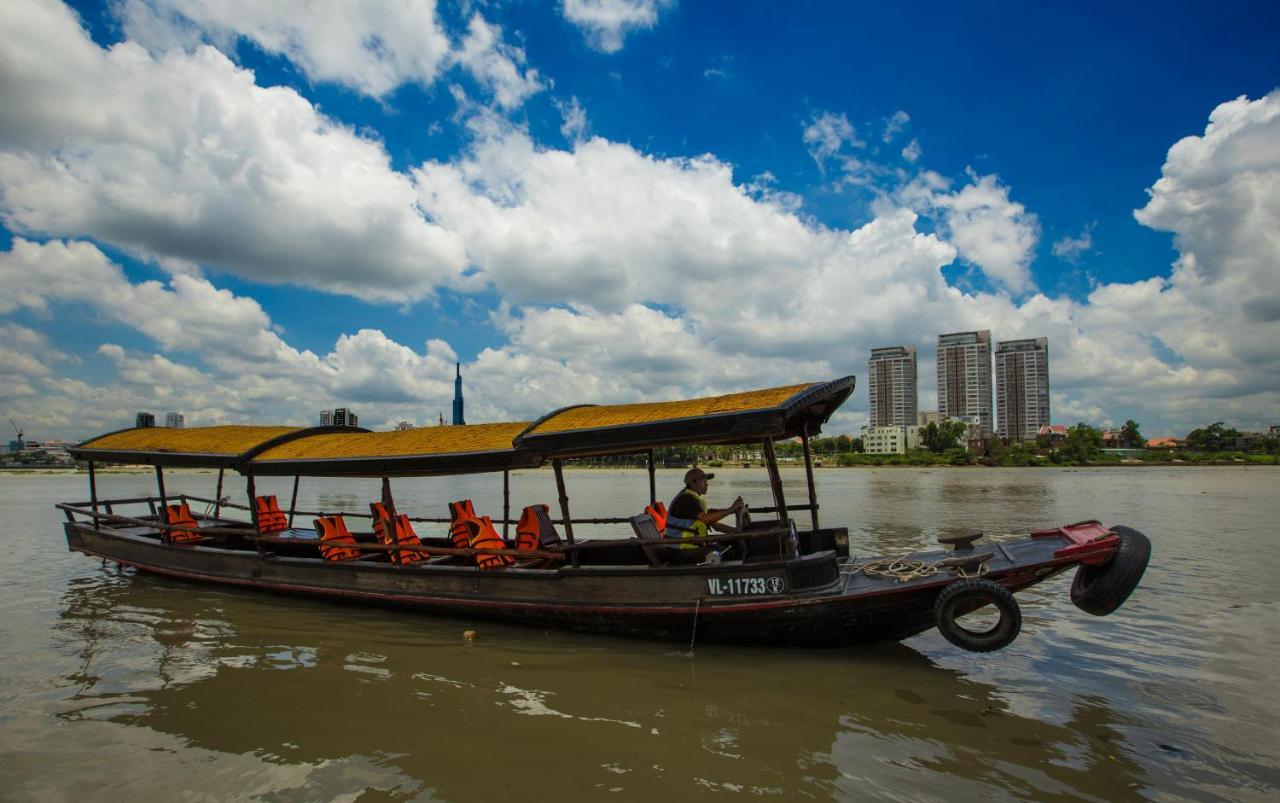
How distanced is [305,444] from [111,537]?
510 cm

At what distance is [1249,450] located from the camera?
9012cm

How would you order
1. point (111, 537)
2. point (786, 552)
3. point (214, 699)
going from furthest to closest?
1. point (111, 537)
2. point (786, 552)
3. point (214, 699)

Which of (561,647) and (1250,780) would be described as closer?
(1250,780)

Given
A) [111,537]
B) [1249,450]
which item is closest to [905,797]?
[111,537]

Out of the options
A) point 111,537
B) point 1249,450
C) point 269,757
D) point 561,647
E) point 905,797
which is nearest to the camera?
point 905,797

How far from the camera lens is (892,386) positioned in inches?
6663

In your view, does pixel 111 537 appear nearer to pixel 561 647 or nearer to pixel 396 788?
pixel 561 647

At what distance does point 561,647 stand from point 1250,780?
5950 mm

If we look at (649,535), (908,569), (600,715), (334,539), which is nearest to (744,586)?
(649,535)

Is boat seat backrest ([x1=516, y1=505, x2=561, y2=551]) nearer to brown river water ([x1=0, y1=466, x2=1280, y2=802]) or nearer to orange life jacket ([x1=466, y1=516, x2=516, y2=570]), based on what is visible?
orange life jacket ([x1=466, y1=516, x2=516, y2=570])

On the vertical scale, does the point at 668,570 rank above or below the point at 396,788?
above

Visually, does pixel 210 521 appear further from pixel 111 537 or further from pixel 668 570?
pixel 668 570

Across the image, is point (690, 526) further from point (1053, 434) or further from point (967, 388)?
point (967, 388)

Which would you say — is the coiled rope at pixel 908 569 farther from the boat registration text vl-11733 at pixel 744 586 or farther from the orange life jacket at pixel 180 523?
the orange life jacket at pixel 180 523
